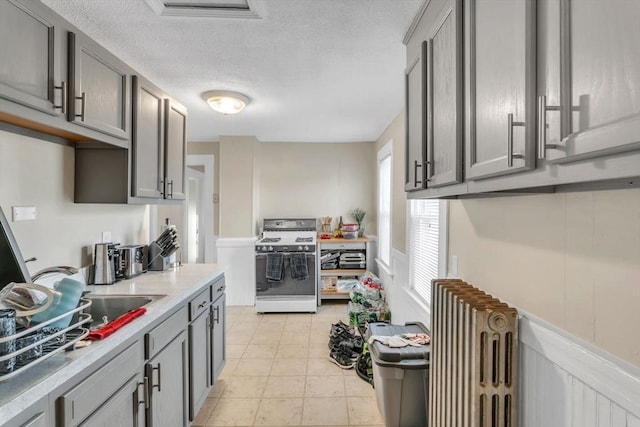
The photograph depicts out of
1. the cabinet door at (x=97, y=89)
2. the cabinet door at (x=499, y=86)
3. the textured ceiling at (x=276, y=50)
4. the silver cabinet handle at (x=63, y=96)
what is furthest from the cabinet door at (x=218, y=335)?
the cabinet door at (x=499, y=86)

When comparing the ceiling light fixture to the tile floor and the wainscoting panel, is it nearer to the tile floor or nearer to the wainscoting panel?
the tile floor

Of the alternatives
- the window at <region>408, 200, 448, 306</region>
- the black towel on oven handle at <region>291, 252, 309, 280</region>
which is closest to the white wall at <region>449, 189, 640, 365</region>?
the window at <region>408, 200, 448, 306</region>

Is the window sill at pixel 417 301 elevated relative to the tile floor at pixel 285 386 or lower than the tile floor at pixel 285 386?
elevated

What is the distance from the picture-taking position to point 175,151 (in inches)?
103

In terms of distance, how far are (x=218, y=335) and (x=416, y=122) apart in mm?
2061

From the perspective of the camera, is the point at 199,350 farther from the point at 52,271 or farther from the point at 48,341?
the point at 48,341

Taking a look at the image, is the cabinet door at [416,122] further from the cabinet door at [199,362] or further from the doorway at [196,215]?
the doorway at [196,215]

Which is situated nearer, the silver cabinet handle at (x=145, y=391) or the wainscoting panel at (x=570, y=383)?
the wainscoting panel at (x=570, y=383)

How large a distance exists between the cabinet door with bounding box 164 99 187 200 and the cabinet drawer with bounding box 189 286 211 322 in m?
0.78

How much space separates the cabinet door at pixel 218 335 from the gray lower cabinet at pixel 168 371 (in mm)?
454

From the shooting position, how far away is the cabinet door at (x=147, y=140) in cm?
207

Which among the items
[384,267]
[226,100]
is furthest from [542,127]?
[384,267]

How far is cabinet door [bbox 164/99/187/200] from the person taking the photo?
8.10 feet

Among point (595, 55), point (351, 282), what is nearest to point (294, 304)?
point (351, 282)
